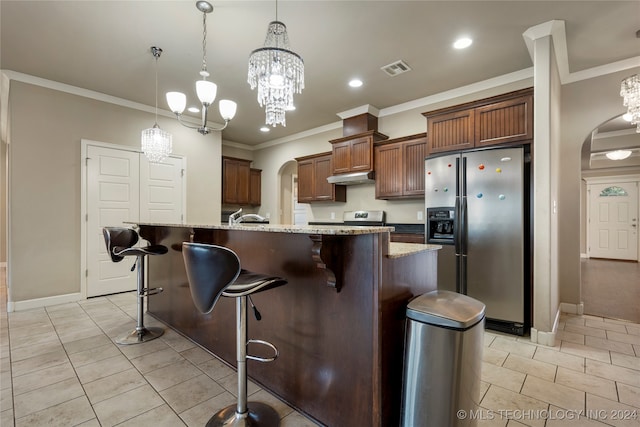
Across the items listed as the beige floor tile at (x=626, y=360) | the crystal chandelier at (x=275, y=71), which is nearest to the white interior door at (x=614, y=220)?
the beige floor tile at (x=626, y=360)

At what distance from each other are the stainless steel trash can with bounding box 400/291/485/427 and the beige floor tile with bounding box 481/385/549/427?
0.47 metres

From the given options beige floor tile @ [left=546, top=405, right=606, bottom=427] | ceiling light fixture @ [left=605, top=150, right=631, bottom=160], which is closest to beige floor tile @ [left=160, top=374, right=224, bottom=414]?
beige floor tile @ [left=546, top=405, right=606, bottom=427]

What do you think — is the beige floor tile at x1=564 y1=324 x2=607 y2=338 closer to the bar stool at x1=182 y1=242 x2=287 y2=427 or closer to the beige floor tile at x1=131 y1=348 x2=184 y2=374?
the bar stool at x1=182 y1=242 x2=287 y2=427

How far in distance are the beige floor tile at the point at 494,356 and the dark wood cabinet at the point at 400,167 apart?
6.84ft

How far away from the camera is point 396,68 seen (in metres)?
3.42

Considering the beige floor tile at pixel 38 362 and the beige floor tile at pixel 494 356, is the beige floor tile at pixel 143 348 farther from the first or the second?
the beige floor tile at pixel 494 356

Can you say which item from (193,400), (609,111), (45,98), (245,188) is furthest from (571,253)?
(45,98)

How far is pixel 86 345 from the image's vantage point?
2615 millimetres

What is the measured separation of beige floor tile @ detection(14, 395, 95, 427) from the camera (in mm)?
1625

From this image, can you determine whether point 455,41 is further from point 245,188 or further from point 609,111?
point 245,188

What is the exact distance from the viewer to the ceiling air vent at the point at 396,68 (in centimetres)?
331

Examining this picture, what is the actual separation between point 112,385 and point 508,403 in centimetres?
258

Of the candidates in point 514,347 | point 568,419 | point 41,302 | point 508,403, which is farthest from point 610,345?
point 41,302

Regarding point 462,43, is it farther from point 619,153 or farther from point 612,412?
point 619,153
